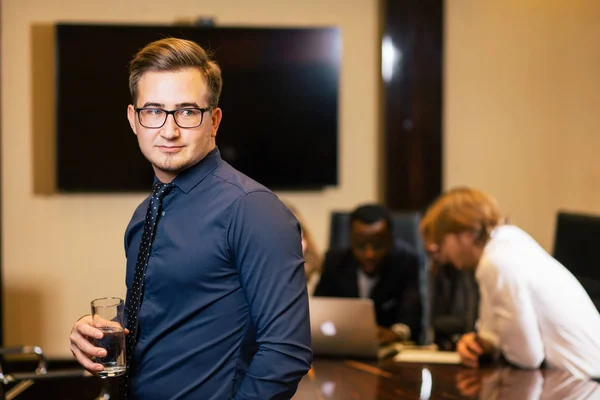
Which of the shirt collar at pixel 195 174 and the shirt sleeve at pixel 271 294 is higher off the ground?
the shirt collar at pixel 195 174

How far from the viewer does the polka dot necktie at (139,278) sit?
1.49m

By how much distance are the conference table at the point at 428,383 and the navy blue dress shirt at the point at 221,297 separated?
28.9 inches

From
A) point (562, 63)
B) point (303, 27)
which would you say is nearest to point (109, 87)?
point (303, 27)

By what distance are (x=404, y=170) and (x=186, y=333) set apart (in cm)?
327

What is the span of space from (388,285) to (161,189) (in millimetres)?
2139

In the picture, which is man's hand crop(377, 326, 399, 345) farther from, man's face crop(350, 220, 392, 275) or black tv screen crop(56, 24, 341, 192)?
black tv screen crop(56, 24, 341, 192)

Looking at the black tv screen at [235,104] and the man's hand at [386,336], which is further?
the black tv screen at [235,104]

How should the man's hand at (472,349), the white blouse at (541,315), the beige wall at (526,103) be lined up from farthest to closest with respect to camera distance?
the beige wall at (526,103)
the man's hand at (472,349)
the white blouse at (541,315)

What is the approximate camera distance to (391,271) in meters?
3.55

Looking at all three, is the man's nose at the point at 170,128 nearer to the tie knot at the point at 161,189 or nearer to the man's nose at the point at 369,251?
the tie knot at the point at 161,189

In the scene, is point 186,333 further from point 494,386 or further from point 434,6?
point 434,6

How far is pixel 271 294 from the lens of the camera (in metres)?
1.36

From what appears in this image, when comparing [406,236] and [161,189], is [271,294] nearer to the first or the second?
[161,189]

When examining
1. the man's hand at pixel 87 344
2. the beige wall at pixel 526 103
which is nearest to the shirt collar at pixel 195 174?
the man's hand at pixel 87 344
